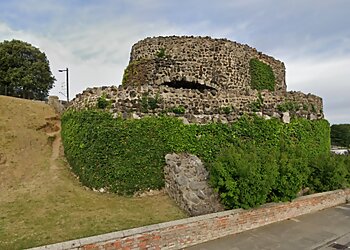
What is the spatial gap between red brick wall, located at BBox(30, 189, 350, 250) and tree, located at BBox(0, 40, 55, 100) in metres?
30.2

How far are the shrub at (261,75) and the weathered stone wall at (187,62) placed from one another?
100 cm

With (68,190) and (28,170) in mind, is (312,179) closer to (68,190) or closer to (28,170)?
(68,190)

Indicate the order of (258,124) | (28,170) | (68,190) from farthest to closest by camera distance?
1. (258,124)
2. (28,170)
3. (68,190)

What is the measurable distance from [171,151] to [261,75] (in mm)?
8478

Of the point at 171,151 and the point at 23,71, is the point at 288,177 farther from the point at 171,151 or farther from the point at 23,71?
the point at 23,71

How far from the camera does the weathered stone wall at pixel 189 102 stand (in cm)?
1027

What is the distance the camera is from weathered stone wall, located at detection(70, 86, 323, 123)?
10267 millimetres

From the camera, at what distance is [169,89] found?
1080 cm

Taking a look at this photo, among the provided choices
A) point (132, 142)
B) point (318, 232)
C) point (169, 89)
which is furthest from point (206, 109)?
point (318, 232)

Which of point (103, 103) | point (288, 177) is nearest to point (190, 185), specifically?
point (288, 177)

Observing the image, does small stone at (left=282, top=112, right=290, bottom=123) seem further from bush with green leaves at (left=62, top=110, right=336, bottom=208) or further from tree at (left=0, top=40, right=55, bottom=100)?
tree at (left=0, top=40, right=55, bottom=100)

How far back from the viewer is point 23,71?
3297 cm

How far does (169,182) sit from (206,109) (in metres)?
3.18

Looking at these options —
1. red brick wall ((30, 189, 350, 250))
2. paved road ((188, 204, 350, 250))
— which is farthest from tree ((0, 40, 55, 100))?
paved road ((188, 204, 350, 250))
